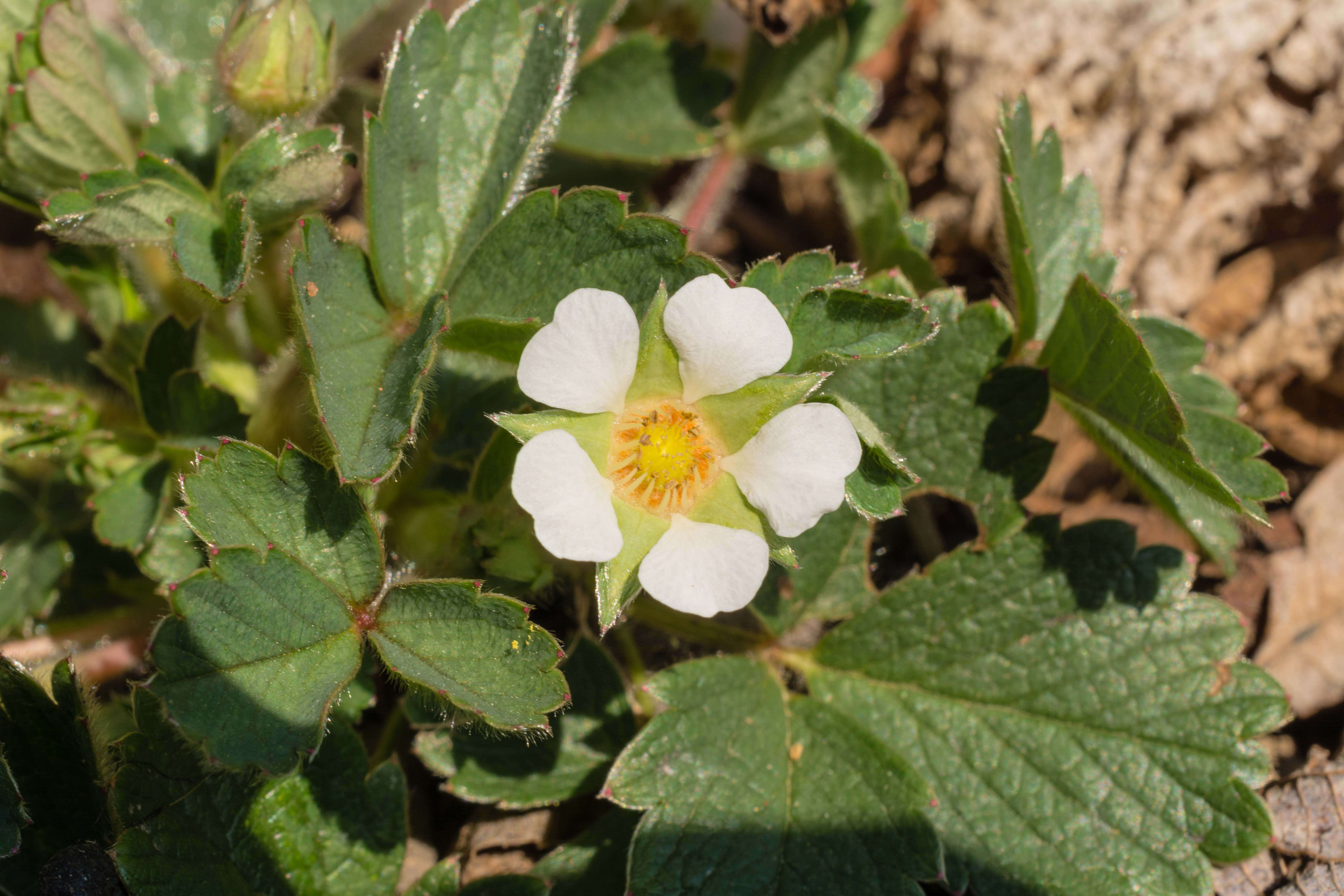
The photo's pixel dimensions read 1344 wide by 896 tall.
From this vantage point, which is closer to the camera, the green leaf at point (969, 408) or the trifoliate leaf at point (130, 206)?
the trifoliate leaf at point (130, 206)

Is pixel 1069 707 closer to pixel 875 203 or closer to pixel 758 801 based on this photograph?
pixel 758 801

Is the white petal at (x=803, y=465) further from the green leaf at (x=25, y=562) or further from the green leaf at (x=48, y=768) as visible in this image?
the green leaf at (x=25, y=562)

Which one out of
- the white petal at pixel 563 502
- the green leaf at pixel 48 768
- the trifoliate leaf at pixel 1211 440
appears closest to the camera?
the white petal at pixel 563 502

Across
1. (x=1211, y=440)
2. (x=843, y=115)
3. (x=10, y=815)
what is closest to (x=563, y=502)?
(x=10, y=815)

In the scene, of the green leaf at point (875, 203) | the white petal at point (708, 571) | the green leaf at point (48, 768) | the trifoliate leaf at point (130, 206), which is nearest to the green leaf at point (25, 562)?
the green leaf at point (48, 768)

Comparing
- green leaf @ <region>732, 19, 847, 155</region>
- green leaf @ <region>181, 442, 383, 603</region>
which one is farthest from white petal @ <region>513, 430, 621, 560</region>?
green leaf @ <region>732, 19, 847, 155</region>

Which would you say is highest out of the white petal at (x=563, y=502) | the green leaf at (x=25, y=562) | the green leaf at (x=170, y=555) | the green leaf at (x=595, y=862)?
the white petal at (x=563, y=502)

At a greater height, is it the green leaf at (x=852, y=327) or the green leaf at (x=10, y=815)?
the green leaf at (x=852, y=327)

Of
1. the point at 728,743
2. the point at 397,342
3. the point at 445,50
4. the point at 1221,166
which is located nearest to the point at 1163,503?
the point at 728,743

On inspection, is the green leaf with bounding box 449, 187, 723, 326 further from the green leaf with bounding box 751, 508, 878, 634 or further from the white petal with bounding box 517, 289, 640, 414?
the green leaf with bounding box 751, 508, 878, 634
